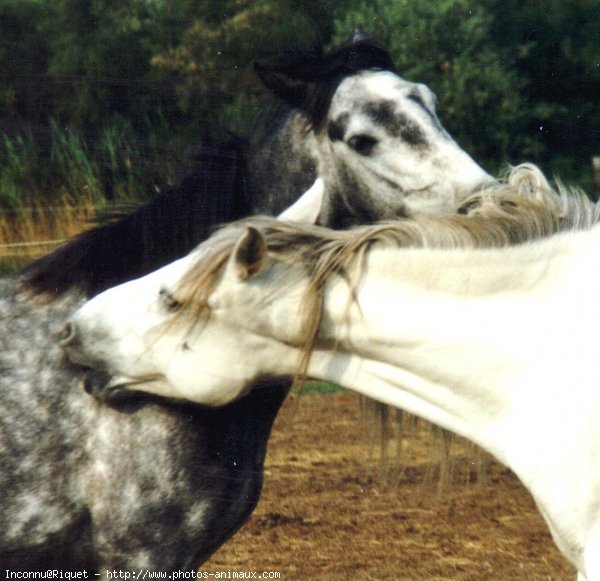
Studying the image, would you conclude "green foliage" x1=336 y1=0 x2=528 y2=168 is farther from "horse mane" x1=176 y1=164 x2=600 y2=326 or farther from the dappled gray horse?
"horse mane" x1=176 y1=164 x2=600 y2=326

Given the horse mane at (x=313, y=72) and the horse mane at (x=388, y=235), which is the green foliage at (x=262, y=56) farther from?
the horse mane at (x=388, y=235)

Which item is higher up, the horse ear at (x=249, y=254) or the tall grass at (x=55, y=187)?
the horse ear at (x=249, y=254)

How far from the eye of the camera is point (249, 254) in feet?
7.96

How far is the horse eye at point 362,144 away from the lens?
10.5 feet

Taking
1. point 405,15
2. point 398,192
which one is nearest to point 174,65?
point 405,15

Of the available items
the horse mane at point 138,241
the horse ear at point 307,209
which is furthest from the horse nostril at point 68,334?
the horse ear at point 307,209

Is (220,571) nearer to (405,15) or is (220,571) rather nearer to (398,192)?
(398,192)

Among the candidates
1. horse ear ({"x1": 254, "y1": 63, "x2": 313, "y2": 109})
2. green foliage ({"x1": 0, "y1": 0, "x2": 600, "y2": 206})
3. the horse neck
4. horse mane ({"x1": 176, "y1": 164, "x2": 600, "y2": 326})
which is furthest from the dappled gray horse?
green foliage ({"x1": 0, "y1": 0, "x2": 600, "y2": 206})

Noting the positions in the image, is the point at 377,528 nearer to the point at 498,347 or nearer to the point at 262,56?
the point at 498,347

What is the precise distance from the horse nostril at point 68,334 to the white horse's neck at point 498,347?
63 centimetres

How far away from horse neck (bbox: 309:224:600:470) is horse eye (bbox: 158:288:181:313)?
0.36 m

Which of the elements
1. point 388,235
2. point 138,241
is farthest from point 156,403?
point 388,235

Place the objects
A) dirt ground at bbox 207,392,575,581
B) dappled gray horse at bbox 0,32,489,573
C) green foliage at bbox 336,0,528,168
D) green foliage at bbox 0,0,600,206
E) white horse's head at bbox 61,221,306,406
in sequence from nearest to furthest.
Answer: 1. white horse's head at bbox 61,221,306,406
2. dappled gray horse at bbox 0,32,489,573
3. dirt ground at bbox 207,392,575,581
4. green foliage at bbox 0,0,600,206
5. green foliage at bbox 336,0,528,168

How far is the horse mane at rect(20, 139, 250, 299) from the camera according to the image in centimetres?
290
